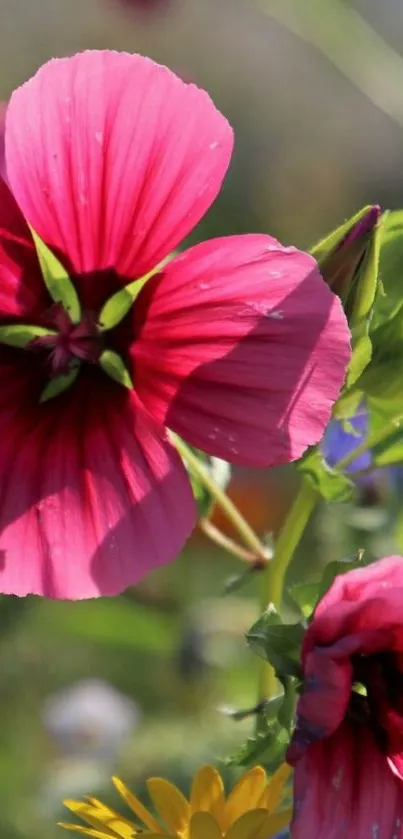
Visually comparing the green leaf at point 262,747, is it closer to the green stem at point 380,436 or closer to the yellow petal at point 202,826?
the yellow petal at point 202,826

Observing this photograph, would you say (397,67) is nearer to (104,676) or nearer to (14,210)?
(104,676)

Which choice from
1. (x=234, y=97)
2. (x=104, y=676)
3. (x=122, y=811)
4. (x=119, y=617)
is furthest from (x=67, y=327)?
(x=234, y=97)

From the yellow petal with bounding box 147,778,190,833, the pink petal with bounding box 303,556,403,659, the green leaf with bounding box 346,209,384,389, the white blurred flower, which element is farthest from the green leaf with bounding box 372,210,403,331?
the white blurred flower

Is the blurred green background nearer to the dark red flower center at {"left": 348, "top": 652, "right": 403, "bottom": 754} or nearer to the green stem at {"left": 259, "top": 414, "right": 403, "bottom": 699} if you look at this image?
the green stem at {"left": 259, "top": 414, "right": 403, "bottom": 699}

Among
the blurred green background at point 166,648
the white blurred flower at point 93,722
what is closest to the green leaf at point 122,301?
the blurred green background at point 166,648

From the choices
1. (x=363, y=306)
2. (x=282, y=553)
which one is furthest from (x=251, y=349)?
(x=282, y=553)
